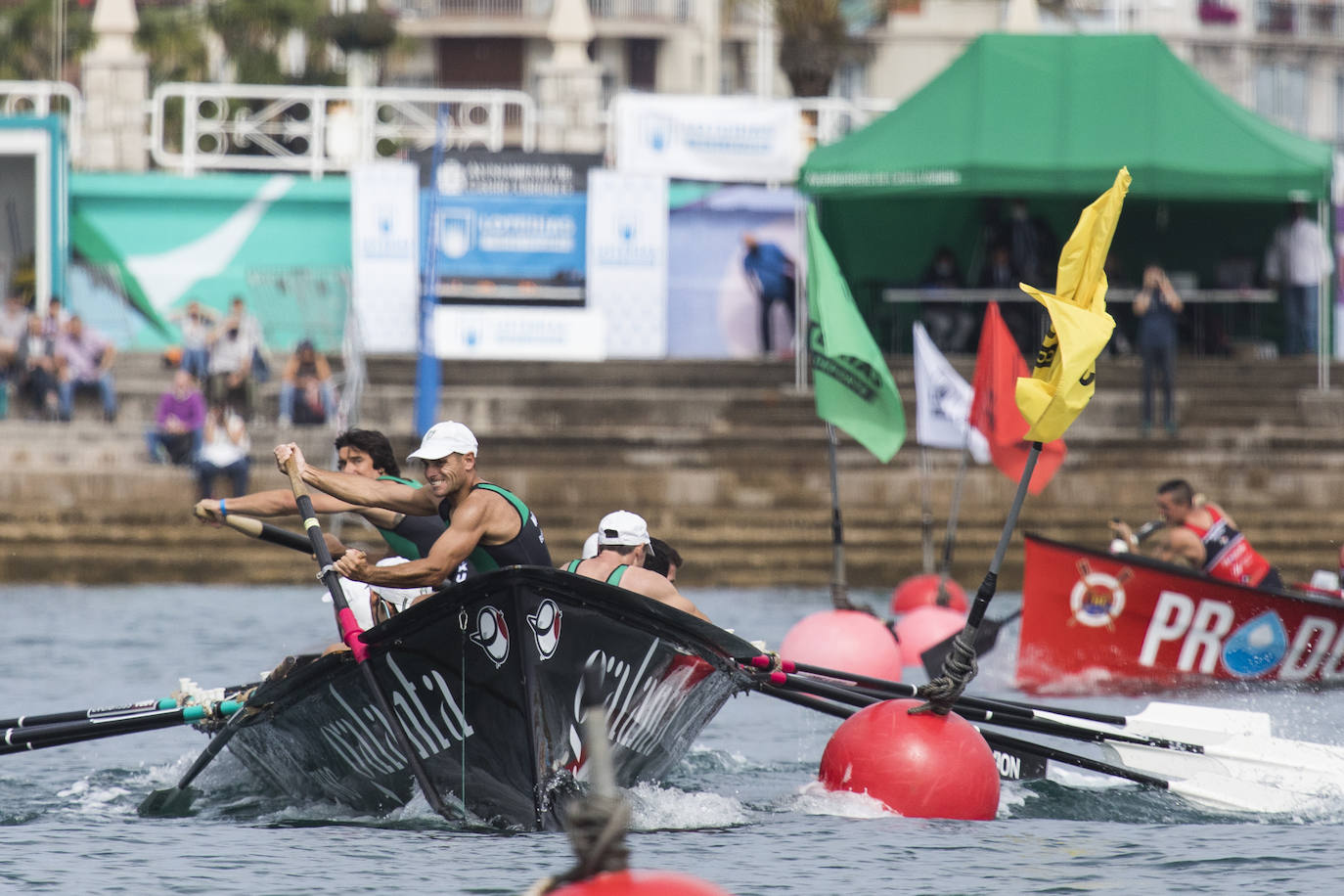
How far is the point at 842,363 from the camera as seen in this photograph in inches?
637

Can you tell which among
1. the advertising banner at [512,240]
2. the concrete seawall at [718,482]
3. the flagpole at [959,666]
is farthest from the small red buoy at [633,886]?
the advertising banner at [512,240]

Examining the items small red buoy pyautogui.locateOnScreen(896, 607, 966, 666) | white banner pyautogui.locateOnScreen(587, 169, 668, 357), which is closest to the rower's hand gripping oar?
small red buoy pyautogui.locateOnScreen(896, 607, 966, 666)

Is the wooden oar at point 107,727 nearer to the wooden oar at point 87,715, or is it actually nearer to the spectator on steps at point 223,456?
the wooden oar at point 87,715

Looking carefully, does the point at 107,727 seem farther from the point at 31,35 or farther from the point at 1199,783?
the point at 31,35

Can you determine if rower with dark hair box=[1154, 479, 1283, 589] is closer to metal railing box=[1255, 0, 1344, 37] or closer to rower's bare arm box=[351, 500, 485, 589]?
rower's bare arm box=[351, 500, 485, 589]

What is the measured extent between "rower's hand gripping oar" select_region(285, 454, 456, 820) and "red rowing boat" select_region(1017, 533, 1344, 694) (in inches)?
248

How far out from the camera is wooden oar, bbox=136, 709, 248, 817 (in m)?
10.5

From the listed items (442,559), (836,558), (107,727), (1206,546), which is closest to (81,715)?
(107,727)

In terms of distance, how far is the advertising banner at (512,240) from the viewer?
2731cm

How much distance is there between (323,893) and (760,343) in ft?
63.9

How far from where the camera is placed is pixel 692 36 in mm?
56562

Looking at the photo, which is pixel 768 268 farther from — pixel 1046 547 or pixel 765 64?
pixel 1046 547

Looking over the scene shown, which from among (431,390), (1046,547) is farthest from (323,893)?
(431,390)

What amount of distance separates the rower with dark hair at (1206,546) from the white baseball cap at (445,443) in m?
7.29
